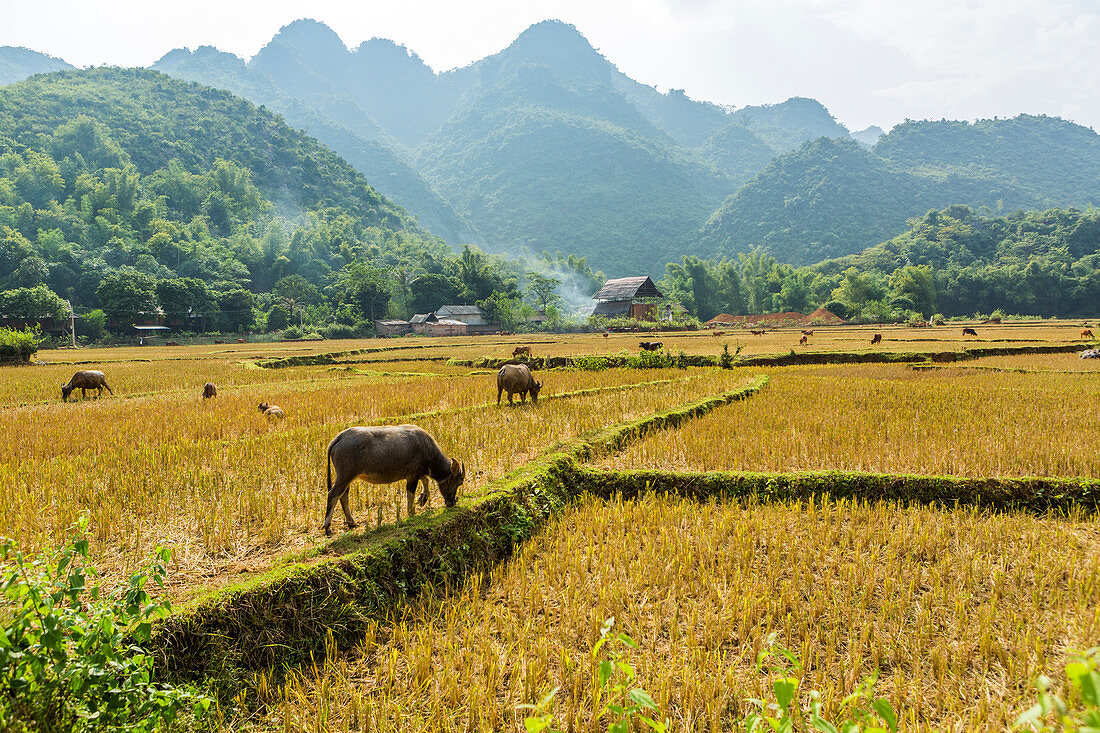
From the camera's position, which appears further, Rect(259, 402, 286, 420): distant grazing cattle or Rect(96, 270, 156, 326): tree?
Rect(96, 270, 156, 326): tree

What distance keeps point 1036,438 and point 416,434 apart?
8524mm

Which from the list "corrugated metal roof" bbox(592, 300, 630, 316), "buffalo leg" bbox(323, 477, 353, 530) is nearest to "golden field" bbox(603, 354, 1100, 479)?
"buffalo leg" bbox(323, 477, 353, 530)

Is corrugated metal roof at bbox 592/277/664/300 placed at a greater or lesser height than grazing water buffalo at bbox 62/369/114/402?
greater

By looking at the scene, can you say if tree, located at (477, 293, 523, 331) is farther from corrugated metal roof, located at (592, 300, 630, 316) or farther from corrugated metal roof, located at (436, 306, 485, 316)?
corrugated metal roof, located at (592, 300, 630, 316)

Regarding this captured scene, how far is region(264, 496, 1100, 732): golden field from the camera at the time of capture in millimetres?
3072

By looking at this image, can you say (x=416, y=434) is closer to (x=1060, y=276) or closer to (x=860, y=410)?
(x=860, y=410)

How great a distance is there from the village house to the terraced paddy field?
174 ft

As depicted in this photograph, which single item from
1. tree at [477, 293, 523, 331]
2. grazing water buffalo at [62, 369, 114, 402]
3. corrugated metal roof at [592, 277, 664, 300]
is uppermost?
corrugated metal roof at [592, 277, 664, 300]

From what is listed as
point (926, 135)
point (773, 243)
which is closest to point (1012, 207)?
point (926, 135)

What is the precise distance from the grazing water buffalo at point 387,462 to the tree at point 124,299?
186 ft

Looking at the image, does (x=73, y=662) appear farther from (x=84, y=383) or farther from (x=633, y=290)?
(x=633, y=290)

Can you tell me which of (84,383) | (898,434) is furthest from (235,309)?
(898,434)

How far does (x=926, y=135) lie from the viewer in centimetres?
16075

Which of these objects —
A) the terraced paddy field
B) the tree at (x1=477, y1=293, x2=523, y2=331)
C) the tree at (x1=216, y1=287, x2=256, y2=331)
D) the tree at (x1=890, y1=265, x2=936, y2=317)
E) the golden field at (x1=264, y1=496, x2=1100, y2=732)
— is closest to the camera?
the golden field at (x1=264, y1=496, x2=1100, y2=732)
